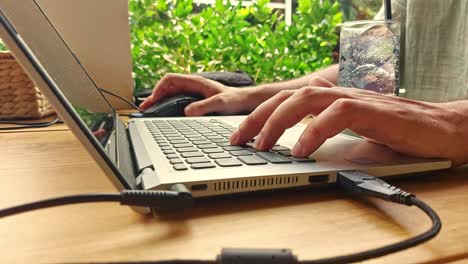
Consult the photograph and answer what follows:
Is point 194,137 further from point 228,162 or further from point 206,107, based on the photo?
point 206,107

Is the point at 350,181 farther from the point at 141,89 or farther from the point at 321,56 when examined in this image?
the point at 321,56

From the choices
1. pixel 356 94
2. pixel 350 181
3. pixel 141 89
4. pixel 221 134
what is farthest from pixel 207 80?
pixel 350 181

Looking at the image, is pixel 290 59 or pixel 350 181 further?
pixel 290 59

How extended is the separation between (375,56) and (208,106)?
1.29 ft

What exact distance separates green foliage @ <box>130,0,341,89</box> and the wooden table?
3.28ft

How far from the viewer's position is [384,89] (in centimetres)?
78

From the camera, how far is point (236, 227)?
1.00 ft

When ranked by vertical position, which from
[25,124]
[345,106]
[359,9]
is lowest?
[25,124]

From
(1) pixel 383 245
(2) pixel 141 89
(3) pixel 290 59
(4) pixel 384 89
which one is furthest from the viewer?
(3) pixel 290 59

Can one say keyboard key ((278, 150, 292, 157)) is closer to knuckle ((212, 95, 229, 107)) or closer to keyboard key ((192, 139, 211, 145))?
keyboard key ((192, 139, 211, 145))

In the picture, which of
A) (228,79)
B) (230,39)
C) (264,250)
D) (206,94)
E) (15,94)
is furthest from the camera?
(230,39)

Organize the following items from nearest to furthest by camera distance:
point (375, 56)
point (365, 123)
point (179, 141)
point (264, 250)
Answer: point (264, 250) → point (365, 123) → point (179, 141) → point (375, 56)

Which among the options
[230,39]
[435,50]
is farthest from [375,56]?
[230,39]

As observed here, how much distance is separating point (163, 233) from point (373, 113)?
28 centimetres
